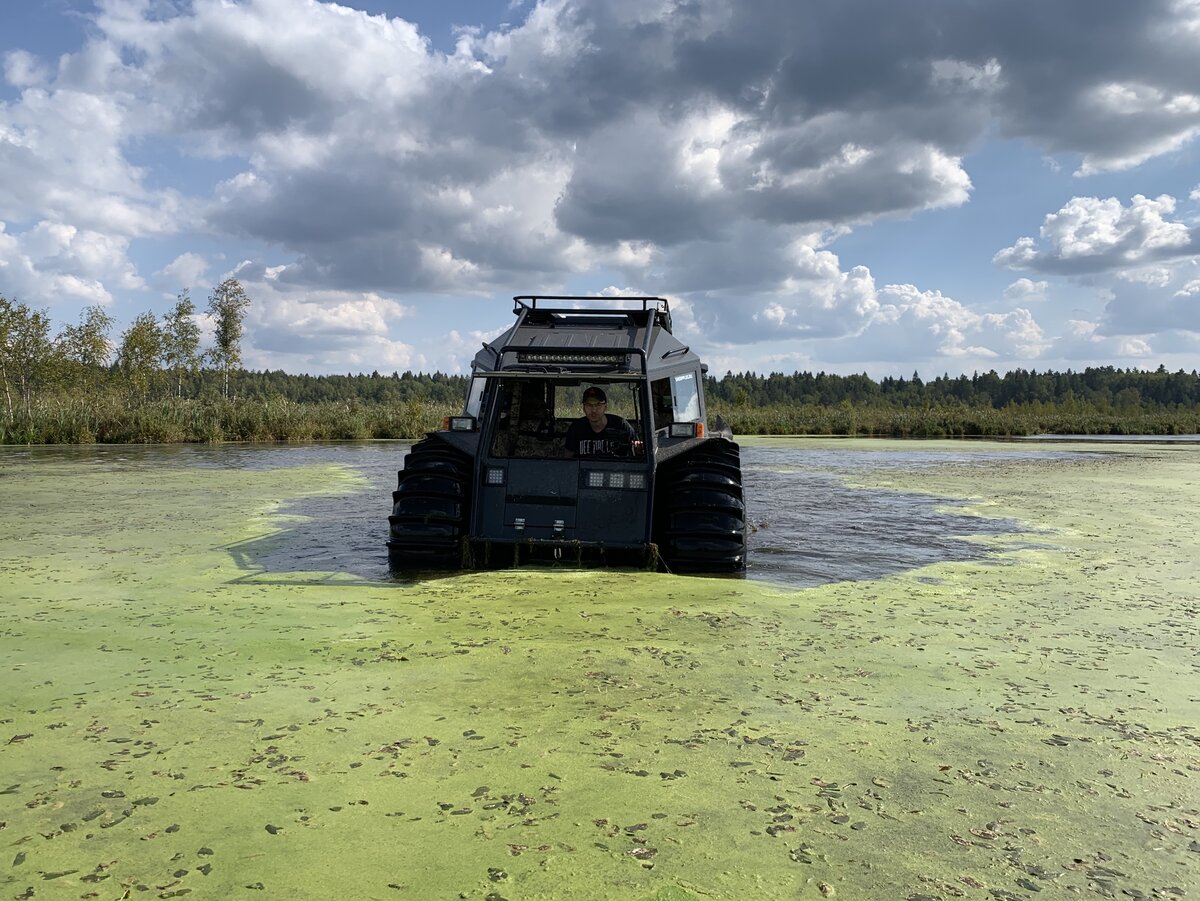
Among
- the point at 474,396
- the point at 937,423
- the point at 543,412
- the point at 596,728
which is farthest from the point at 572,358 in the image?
the point at 937,423

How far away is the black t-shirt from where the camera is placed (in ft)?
25.8

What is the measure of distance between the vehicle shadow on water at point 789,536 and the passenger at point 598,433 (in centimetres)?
153

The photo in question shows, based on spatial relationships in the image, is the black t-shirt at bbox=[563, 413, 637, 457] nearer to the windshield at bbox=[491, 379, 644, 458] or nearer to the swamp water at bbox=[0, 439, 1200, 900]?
the windshield at bbox=[491, 379, 644, 458]

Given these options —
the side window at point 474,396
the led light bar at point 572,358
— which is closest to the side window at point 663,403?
the led light bar at point 572,358

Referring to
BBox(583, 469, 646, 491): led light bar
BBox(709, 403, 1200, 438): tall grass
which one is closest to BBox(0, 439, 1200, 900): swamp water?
BBox(583, 469, 646, 491): led light bar

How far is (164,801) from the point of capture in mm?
3006

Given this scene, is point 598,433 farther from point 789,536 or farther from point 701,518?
point 789,536

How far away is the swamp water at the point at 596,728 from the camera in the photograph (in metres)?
2.64

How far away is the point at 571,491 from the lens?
7.33 meters

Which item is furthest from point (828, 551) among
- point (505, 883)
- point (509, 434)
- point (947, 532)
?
point (505, 883)

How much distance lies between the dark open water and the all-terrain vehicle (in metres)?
0.52

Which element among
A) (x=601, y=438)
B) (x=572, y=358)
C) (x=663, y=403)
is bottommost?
(x=601, y=438)

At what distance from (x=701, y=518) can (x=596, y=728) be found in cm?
377

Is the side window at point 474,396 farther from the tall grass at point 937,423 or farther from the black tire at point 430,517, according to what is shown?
the tall grass at point 937,423
